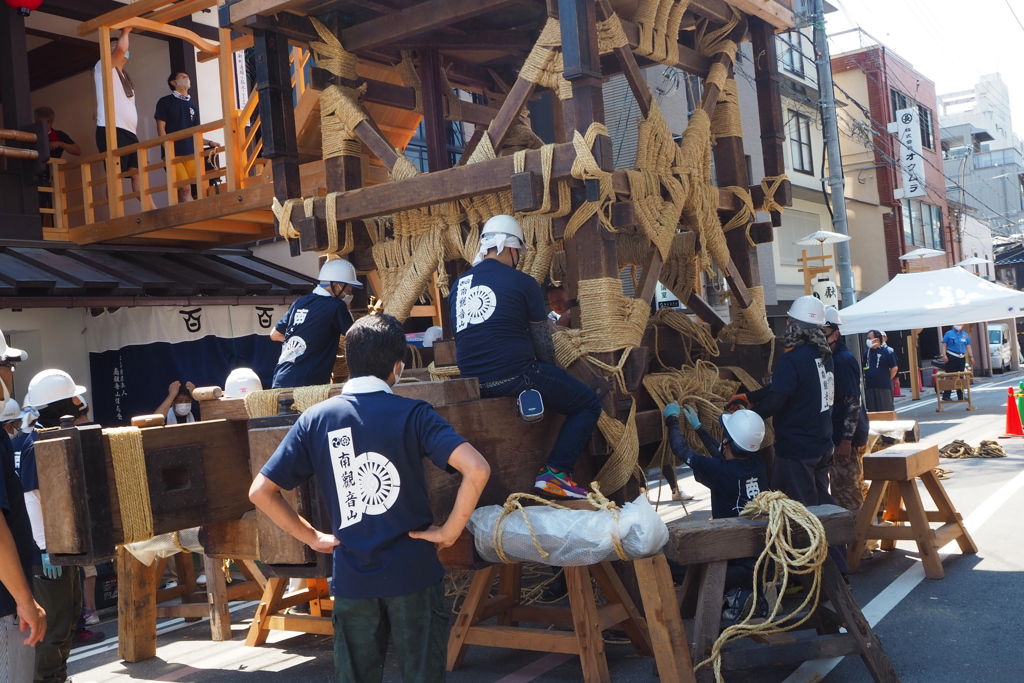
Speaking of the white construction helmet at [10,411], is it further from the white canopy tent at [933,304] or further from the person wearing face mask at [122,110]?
the white canopy tent at [933,304]

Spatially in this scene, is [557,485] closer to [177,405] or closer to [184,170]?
[177,405]

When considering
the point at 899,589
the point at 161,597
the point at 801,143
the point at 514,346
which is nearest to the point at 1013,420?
the point at 899,589

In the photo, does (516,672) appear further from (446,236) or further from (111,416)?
(111,416)

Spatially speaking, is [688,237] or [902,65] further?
[902,65]

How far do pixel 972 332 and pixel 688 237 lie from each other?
35094mm

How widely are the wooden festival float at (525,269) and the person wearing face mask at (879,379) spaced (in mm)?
8935

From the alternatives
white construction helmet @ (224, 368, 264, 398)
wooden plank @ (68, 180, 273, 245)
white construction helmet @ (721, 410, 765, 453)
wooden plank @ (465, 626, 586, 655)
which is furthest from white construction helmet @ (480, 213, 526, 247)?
wooden plank @ (68, 180, 273, 245)

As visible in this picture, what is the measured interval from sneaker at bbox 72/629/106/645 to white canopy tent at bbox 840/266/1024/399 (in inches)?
493

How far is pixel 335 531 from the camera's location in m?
3.64

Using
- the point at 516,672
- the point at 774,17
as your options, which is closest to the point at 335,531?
the point at 516,672

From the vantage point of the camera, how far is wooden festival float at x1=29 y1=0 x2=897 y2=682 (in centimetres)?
437

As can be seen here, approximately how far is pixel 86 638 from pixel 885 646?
20.1ft

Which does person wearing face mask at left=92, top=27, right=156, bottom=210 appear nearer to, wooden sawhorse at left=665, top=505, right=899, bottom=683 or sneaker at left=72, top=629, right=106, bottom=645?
sneaker at left=72, top=629, right=106, bottom=645

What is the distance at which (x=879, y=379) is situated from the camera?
16.4 m
